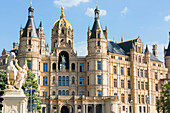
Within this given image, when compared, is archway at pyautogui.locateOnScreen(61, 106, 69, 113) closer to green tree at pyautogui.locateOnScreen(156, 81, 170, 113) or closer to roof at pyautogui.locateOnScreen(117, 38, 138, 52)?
green tree at pyautogui.locateOnScreen(156, 81, 170, 113)

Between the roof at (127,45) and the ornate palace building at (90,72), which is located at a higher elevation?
the roof at (127,45)

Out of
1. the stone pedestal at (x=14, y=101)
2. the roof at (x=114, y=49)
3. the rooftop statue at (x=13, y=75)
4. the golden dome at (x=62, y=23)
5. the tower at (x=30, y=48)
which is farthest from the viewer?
the golden dome at (x=62, y=23)

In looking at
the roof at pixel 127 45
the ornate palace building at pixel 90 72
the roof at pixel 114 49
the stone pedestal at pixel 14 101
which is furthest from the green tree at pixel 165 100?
the stone pedestal at pixel 14 101

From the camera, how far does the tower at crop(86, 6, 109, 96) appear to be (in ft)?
255

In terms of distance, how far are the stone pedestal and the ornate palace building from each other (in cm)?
5503

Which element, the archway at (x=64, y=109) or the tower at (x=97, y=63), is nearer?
the tower at (x=97, y=63)

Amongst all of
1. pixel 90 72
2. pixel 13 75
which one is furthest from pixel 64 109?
pixel 13 75

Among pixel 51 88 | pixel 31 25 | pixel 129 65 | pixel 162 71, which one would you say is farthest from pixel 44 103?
pixel 162 71

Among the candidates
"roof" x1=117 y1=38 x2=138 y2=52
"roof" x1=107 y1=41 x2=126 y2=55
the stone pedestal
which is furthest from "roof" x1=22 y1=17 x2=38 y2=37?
the stone pedestal

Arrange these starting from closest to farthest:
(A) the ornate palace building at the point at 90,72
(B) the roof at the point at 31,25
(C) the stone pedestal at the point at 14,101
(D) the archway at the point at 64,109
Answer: (C) the stone pedestal at the point at 14,101
(A) the ornate palace building at the point at 90,72
(B) the roof at the point at 31,25
(D) the archway at the point at 64,109

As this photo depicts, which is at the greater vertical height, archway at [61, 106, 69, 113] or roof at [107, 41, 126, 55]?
roof at [107, 41, 126, 55]

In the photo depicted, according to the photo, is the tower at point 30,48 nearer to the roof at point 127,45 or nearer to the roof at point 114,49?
the roof at point 114,49

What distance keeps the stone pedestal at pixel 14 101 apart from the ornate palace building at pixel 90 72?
55.0 metres

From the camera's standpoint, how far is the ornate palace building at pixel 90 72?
243ft
